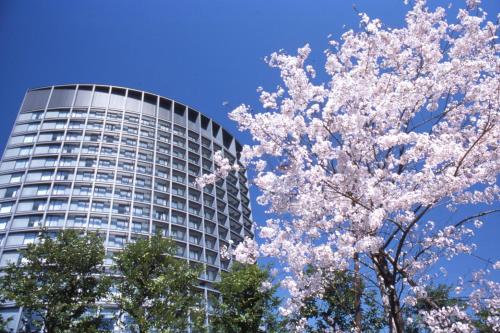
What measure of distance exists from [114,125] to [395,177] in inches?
2426

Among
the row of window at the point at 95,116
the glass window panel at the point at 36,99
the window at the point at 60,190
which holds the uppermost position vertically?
the glass window panel at the point at 36,99

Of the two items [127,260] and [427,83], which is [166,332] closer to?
[127,260]

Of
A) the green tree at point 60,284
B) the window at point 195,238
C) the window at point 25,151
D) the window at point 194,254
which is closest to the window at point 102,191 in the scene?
the window at point 25,151

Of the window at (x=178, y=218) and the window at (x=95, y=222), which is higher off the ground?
the window at (x=178, y=218)

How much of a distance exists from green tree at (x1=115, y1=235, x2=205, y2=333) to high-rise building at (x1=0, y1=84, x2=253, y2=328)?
30733 mm

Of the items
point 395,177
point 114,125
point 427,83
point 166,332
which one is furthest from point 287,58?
point 114,125

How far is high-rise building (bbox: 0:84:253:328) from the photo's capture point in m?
49.6

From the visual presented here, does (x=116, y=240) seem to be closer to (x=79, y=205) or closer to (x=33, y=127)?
(x=79, y=205)

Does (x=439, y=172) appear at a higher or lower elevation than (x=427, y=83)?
lower

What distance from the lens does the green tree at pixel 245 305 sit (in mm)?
18375

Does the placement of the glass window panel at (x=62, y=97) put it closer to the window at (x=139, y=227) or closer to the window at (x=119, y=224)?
the window at (x=119, y=224)

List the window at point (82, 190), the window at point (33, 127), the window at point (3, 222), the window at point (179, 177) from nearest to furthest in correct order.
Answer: the window at point (3, 222)
the window at point (82, 190)
the window at point (33, 127)
the window at point (179, 177)

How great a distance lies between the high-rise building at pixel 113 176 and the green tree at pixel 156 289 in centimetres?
3073

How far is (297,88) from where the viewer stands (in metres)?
7.75
